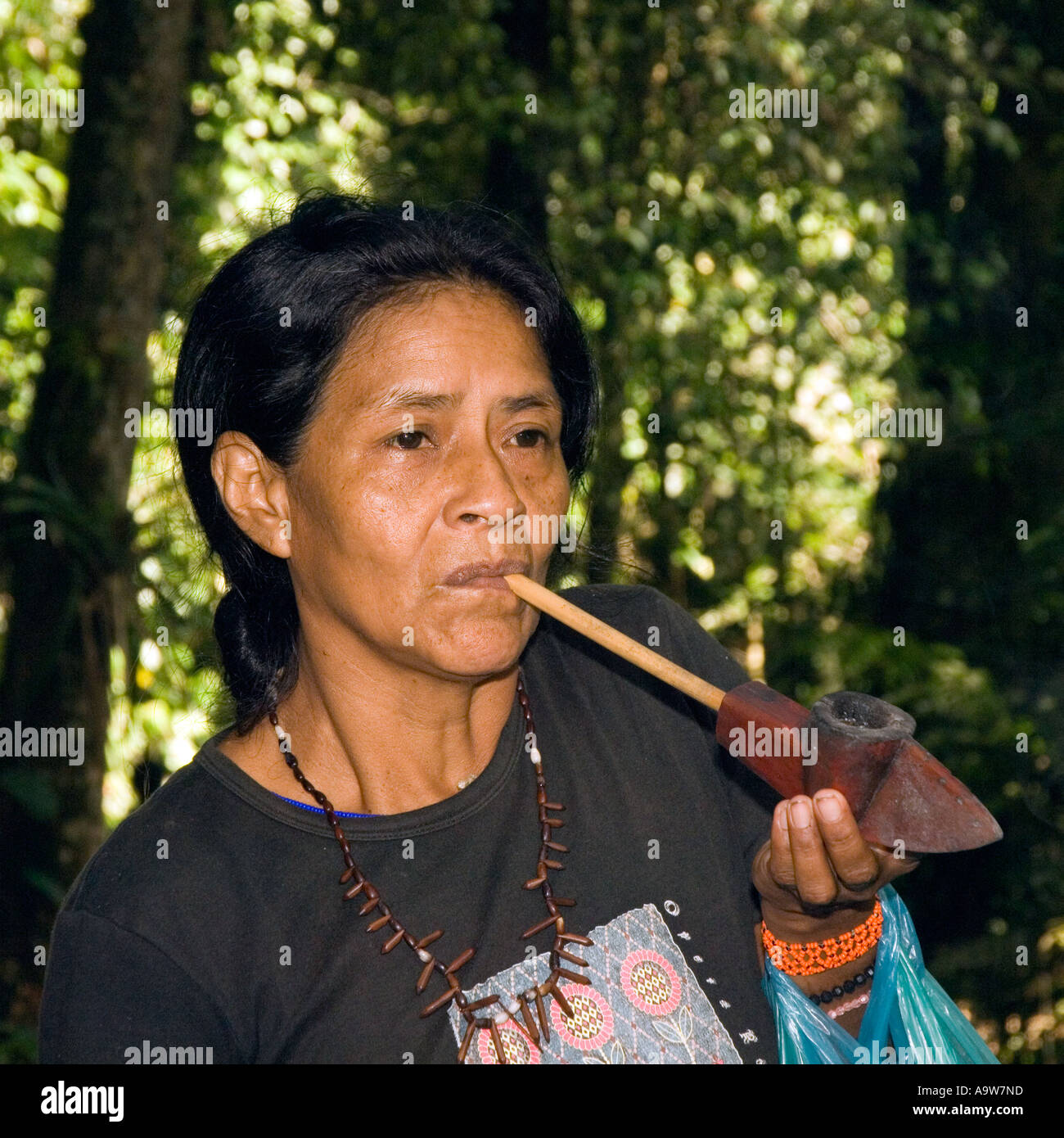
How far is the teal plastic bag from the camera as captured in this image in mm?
1685

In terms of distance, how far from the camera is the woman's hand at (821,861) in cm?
151

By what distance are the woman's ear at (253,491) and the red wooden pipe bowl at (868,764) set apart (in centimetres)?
68

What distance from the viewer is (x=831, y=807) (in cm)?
149

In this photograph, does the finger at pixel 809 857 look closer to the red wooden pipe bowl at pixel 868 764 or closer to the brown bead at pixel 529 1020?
the red wooden pipe bowl at pixel 868 764

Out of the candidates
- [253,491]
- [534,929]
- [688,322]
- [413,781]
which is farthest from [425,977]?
[688,322]

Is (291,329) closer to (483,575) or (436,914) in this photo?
(483,575)

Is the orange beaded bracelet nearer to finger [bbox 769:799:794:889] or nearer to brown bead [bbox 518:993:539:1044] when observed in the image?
finger [bbox 769:799:794:889]

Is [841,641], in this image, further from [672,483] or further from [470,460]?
[470,460]

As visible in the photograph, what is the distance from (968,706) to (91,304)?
3.06 metres

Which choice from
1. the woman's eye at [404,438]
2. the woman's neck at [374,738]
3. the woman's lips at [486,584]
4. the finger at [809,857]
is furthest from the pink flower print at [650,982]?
the woman's eye at [404,438]

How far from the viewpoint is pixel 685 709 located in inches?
77.0

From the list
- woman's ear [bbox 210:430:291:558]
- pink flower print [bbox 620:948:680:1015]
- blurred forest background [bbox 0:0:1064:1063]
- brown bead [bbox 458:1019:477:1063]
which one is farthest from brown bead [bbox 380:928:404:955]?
blurred forest background [bbox 0:0:1064:1063]

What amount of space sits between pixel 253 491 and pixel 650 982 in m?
0.87
